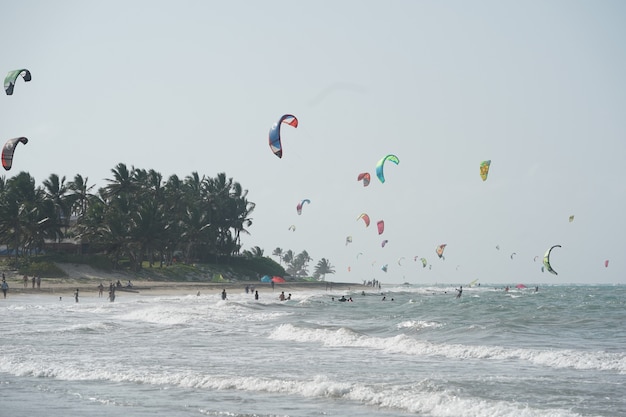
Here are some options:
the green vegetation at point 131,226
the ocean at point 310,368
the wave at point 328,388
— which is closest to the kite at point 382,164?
the ocean at point 310,368

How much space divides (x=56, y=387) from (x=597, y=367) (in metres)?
12.8

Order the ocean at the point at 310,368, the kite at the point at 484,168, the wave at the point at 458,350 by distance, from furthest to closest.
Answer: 1. the kite at the point at 484,168
2. the wave at the point at 458,350
3. the ocean at the point at 310,368

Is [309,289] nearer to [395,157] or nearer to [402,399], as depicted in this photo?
[395,157]

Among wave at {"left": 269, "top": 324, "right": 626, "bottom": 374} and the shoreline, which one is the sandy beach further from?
wave at {"left": 269, "top": 324, "right": 626, "bottom": 374}

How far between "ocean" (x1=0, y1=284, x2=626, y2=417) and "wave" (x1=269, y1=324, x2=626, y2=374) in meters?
0.05

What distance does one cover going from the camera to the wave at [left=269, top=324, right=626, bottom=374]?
65.2 ft

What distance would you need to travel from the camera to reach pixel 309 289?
3716 inches

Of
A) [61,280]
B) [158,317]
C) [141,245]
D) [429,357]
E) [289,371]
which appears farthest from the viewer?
[141,245]

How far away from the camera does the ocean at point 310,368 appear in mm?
14289

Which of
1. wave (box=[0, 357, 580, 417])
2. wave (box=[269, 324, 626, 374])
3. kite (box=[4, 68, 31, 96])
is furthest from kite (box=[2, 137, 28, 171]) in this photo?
wave (box=[0, 357, 580, 417])

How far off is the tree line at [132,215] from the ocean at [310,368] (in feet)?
115

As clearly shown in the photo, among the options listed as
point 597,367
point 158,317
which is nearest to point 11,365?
point 597,367

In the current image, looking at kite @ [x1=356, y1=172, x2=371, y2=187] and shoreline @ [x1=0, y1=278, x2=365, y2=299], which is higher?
kite @ [x1=356, y1=172, x2=371, y2=187]

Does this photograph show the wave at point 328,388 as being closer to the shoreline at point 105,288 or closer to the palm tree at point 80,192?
the shoreline at point 105,288
